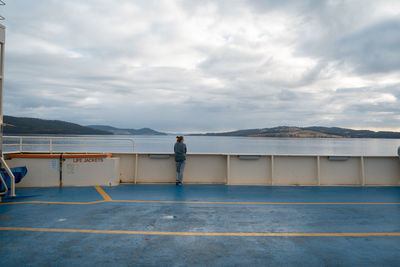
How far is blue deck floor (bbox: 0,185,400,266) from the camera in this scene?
3.86 meters

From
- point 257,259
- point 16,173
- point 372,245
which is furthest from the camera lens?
point 16,173

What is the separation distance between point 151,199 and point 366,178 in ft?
27.7

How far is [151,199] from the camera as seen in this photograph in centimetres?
769

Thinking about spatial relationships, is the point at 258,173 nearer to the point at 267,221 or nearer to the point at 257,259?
the point at 267,221

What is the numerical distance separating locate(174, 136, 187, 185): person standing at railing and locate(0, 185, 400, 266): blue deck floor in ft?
5.63

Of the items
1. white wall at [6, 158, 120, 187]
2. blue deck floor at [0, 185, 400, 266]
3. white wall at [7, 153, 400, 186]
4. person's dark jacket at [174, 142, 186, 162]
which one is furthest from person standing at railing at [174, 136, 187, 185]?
white wall at [6, 158, 120, 187]

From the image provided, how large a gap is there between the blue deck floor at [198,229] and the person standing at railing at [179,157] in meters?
1.72

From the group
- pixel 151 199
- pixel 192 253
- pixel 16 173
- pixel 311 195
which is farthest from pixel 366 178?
pixel 16 173

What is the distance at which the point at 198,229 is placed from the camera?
5.08m

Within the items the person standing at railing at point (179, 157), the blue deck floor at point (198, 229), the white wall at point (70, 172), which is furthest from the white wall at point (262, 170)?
the blue deck floor at point (198, 229)

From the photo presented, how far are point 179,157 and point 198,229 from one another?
5.09 m

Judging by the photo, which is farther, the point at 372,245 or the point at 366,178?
the point at 366,178

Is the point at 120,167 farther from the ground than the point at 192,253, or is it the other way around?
the point at 120,167

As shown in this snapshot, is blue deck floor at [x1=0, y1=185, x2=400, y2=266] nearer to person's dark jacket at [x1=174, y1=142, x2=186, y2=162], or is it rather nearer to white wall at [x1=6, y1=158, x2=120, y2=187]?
white wall at [x1=6, y1=158, x2=120, y2=187]
